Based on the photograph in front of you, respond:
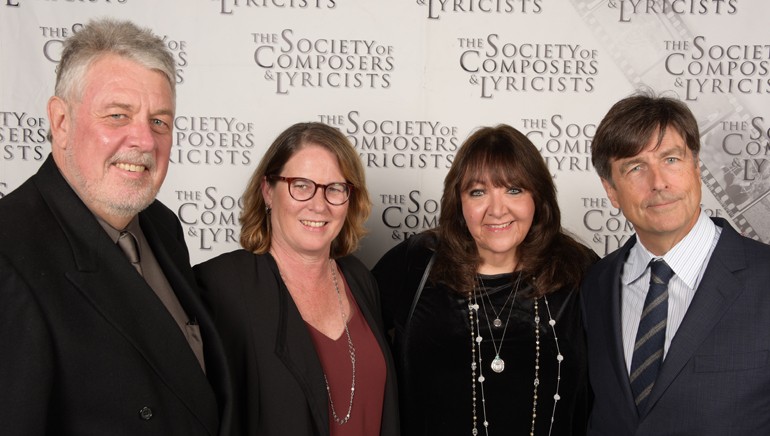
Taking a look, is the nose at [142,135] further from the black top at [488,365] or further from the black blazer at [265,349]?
the black top at [488,365]

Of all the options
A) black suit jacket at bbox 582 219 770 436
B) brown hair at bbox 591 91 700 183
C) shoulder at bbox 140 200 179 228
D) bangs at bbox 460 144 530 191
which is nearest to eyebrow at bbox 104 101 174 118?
shoulder at bbox 140 200 179 228

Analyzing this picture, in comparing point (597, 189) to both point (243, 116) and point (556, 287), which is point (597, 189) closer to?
point (556, 287)

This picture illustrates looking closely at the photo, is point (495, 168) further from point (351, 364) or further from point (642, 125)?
point (351, 364)

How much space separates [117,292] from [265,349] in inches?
28.6

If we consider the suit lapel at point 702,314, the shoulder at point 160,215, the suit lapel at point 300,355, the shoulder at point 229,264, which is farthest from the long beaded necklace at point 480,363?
the shoulder at point 160,215

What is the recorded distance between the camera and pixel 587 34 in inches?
139

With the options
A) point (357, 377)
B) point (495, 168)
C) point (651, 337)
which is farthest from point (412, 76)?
point (651, 337)

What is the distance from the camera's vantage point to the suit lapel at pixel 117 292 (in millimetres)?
1494

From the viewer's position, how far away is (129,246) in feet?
5.69

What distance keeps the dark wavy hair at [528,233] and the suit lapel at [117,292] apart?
3.92 feet

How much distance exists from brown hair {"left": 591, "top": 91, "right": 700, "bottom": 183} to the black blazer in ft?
3.93

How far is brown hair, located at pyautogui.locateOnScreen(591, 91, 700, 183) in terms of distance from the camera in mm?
2277

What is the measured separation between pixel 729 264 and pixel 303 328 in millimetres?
1326

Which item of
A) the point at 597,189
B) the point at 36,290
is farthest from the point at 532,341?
the point at 36,290
